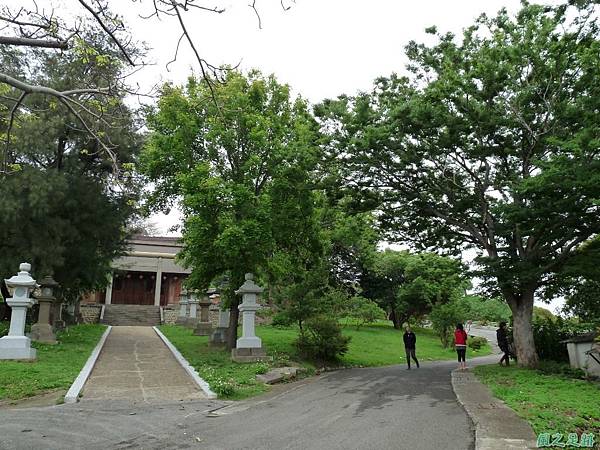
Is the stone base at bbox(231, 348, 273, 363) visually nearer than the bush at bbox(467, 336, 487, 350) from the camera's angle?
Yes

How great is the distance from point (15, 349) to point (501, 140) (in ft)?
47.9

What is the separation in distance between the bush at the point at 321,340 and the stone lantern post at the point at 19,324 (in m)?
7.93

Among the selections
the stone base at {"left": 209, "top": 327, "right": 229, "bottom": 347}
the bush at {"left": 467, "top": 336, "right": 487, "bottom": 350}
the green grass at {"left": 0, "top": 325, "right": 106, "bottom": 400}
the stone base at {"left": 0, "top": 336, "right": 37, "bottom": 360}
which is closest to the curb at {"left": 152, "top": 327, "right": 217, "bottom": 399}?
the stone base at {"left": 209, "top": 327, "right": 229, "bottom": 347}

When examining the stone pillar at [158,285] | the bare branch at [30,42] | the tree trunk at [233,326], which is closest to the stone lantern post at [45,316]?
the tree trunk at [233,326]

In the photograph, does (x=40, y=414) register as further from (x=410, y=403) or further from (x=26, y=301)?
(x=26, y=301)

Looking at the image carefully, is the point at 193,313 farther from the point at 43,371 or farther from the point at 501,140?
the point at 501,140

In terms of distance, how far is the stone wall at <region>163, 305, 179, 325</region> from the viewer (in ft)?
109

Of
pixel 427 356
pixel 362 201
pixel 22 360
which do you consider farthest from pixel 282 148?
pixel 427 356

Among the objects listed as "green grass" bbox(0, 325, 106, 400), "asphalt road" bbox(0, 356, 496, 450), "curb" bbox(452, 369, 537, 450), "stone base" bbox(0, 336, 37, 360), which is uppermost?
"stone base" bbox(0, 336, 37, 360)

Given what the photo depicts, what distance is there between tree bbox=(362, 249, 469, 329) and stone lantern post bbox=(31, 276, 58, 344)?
832 inches

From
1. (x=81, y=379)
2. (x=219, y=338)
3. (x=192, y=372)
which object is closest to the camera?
(x=81, y=379)

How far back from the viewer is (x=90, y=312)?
33156 mm

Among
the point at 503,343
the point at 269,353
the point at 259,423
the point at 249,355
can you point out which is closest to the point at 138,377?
the point at 249,355

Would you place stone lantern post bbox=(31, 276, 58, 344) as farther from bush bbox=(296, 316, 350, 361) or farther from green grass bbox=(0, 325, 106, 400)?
bush bbox=(296, 316, 350, 361)
